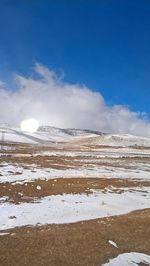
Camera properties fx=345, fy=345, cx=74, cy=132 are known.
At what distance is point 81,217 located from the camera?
72.6 feet

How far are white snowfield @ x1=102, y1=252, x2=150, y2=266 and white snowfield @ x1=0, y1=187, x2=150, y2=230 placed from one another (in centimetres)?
623

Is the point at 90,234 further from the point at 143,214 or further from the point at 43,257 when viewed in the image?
the point at 143,214

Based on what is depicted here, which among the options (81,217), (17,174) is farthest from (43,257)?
(17,174)

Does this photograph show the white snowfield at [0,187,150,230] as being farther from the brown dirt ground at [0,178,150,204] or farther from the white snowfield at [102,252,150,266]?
the white snowfield at [102,252,150,266]

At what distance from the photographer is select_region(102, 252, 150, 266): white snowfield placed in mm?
14206

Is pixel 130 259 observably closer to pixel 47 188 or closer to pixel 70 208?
pixel 70 208

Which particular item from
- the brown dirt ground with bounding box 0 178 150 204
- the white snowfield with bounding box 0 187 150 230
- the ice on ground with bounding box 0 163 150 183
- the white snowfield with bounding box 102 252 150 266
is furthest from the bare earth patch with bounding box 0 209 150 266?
the ice on ground with bounding box 0 163 150 183

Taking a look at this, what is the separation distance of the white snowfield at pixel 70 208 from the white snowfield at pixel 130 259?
245 inches

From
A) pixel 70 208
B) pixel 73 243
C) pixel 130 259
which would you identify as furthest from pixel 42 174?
pixel 130 259

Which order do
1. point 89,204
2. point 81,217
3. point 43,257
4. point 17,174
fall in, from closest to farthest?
1. point 43,257
2. point 81,217
3. point 89,204
4. point 17,174

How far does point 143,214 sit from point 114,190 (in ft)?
33.9

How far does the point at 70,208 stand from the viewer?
24391 millimetres

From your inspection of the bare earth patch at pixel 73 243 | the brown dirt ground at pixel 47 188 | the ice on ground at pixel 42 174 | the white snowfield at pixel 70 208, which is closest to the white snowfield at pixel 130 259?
the bare earth patch at pixel 73 243

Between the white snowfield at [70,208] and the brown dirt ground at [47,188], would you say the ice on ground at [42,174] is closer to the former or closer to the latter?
the brown dirt ground at [47,188]
